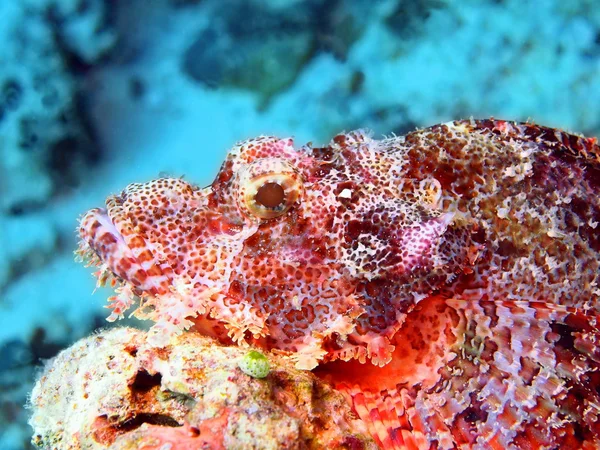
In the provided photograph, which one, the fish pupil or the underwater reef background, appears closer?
the fish pupil

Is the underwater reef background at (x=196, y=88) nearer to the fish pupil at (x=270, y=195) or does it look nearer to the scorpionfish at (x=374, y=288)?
the scorpionfish at (x=374, y=288)

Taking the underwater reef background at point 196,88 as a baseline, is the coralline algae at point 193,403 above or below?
below

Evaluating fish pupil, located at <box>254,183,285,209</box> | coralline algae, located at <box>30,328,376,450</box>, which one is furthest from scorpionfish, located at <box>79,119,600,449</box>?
coralline algae, located at <box>30,328,376,450</box>

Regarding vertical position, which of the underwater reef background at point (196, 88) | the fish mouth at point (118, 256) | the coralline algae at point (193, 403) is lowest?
the coralline algae at point (193, 403)

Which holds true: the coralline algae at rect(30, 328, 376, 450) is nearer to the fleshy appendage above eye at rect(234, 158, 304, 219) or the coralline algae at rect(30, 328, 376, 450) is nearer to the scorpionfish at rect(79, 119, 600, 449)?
the scorpionfish at rect(79, 119, 600, 449)

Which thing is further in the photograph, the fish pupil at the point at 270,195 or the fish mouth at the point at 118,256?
the fish pupil at the point at 270,195

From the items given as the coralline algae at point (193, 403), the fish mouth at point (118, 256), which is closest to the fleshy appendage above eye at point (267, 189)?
the fish mouth at point (118, 256)

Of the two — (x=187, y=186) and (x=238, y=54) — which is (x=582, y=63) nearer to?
(x=238, y=54)
